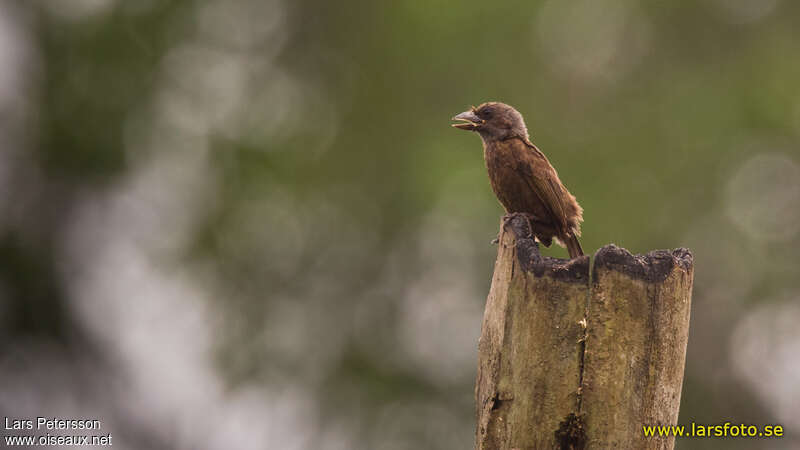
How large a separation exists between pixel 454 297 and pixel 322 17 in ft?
15.2

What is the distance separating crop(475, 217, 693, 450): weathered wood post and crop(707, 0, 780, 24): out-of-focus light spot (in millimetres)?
11564

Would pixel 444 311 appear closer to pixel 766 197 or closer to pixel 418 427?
pixel 418 427

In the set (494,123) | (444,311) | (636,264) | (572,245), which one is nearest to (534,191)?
(572,245)

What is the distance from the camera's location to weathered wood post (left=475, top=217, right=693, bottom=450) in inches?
154

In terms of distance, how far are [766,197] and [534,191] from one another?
8.16 meters

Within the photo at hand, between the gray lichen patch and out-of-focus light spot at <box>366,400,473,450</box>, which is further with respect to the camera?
out-of-focus light spot at <box>366,400,473,450</box>

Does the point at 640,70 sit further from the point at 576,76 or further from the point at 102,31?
the point at 102,31

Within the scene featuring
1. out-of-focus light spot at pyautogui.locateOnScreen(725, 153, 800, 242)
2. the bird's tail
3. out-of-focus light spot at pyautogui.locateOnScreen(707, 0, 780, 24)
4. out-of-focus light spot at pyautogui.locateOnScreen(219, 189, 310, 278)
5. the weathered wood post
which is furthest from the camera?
out-of-focus light spot at pyautogui.locateOnScreen(707, 0, 780, 24)

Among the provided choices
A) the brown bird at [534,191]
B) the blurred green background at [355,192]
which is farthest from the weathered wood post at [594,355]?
the blurred green background at [355,192]

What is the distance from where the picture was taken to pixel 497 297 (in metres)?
4.21

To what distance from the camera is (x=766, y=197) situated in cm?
1341

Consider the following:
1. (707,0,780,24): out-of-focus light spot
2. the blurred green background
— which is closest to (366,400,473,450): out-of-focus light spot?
the blurred green background

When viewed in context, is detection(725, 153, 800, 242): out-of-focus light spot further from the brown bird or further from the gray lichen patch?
the gray lichen patch

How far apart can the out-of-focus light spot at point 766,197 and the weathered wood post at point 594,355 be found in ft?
32.2
